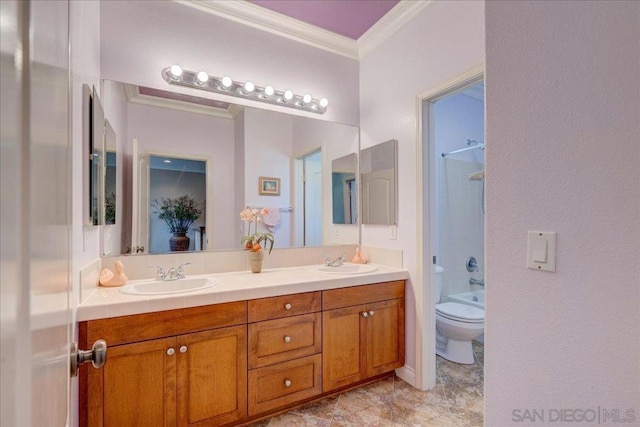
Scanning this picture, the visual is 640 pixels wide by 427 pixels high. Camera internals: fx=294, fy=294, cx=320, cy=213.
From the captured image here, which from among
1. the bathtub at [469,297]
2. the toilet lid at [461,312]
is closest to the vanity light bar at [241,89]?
the toilet lid at [461,312]

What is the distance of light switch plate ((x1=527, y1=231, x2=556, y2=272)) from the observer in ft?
2.36

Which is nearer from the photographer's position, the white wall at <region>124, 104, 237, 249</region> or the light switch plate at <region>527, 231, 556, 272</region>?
the light switch plate at <region>527, 231, 556, 272</region>

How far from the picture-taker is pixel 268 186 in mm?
2303

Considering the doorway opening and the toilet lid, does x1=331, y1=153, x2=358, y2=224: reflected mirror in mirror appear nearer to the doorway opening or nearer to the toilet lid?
the doorway opening

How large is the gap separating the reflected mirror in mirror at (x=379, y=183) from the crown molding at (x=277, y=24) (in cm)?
92

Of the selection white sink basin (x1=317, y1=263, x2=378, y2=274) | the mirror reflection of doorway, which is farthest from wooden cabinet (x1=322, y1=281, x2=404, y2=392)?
the mirror reflection of doorway

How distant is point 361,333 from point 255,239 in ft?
3.25

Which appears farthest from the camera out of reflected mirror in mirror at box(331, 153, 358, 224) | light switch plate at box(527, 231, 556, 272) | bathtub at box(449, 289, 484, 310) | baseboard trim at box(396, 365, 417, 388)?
bathtub at box(449, 289, 484, 310)

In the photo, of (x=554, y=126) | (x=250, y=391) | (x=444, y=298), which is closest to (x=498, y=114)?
(x=554, y=126)

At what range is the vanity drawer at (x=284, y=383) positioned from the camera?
1604 millimetres

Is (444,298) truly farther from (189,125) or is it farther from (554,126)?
(189,125)

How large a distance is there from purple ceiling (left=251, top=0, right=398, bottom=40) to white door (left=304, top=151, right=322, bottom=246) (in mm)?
998

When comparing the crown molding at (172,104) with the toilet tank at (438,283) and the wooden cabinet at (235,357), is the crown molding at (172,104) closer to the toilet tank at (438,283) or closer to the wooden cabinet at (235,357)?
the wooden cabinet at (235,357)

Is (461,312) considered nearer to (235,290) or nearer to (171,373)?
(235,290)
